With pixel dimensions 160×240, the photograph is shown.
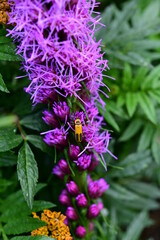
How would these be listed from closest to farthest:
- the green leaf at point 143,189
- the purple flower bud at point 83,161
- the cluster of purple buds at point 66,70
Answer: the cluster of purple buds at point 66,70
the purple flower bud at point 83,161
the green leaf at point 143,189

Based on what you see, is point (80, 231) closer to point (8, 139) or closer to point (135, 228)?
point (8, 139)

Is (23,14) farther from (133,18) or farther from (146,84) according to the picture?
(133,18)

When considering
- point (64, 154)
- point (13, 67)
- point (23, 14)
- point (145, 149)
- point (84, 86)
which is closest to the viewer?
point (23, 14)

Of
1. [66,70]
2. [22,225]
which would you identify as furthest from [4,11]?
[22,225]

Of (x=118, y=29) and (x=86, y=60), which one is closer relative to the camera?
(x=86, y=60)

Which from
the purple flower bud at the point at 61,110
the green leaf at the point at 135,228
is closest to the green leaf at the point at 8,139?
the purple flower bud at the point at 61,110

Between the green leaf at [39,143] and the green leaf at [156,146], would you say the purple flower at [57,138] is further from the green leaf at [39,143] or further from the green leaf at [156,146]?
the green leaf at [156,146]

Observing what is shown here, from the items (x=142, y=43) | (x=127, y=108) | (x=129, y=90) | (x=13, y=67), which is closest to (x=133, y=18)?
(x=142, y=43)

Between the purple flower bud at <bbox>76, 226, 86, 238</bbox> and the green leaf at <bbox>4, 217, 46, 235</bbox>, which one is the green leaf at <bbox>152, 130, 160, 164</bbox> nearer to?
the purple flower bud at <bbox>76, 226, 86, 238</bbox>

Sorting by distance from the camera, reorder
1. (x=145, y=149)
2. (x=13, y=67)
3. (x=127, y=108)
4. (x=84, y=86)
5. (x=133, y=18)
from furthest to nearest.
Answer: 1. (x=133, y=18)
2. (x=145, y=149)
3. (x=127, y=108)
4. (x=13, y=67)
5. (x=84, y=86)
